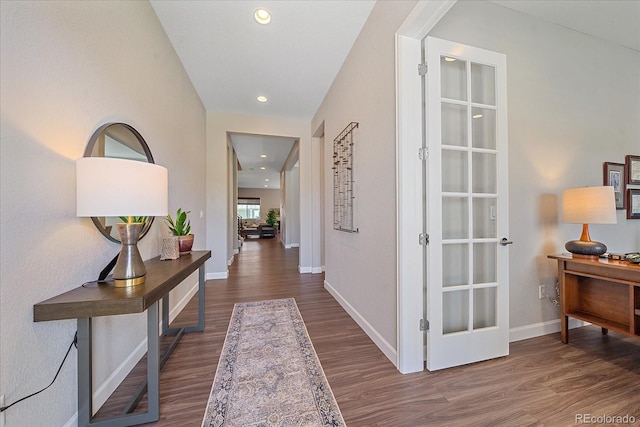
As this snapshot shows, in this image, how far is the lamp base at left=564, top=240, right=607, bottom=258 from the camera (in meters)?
1.95

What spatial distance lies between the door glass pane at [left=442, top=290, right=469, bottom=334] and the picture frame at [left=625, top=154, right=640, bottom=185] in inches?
99.8

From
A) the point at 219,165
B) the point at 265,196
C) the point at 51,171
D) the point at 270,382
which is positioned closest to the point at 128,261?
the point at 51,171

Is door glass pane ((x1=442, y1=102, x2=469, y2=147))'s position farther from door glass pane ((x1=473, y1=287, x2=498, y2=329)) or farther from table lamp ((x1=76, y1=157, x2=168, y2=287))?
table lamp ((x1=76, y1=157, x2=168, y2=287))

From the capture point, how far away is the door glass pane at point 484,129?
1.89 m

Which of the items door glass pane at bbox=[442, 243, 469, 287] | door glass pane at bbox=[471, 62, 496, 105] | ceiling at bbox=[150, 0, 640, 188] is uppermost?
ceiling at bbox=[150, 0, 640, 188]

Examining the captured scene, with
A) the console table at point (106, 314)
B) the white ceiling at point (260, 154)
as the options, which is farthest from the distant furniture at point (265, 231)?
the console table at point (106, 314)

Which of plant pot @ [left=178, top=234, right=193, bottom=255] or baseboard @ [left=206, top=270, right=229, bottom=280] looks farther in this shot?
baseboard @ [left=206, top=270, right=229, bottom=280]

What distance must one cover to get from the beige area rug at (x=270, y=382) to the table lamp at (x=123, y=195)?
897mm

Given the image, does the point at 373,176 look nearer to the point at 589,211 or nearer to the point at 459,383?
the point at 459,383

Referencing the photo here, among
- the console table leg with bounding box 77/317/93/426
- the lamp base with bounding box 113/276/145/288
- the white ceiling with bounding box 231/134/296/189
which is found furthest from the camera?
the white ceiling with bounding box 231/134/296/189

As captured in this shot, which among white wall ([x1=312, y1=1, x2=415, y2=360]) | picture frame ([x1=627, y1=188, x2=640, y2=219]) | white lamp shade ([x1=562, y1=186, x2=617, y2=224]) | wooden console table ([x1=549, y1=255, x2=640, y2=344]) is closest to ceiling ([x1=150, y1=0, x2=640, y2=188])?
white wall ([x1=312, y1=1, x2=415, y2=360])

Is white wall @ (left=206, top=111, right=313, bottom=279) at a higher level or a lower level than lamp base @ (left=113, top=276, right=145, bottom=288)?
higher

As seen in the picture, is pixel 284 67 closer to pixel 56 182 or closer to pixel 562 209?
pixel 56 182

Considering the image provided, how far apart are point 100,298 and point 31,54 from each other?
1.11 metres
